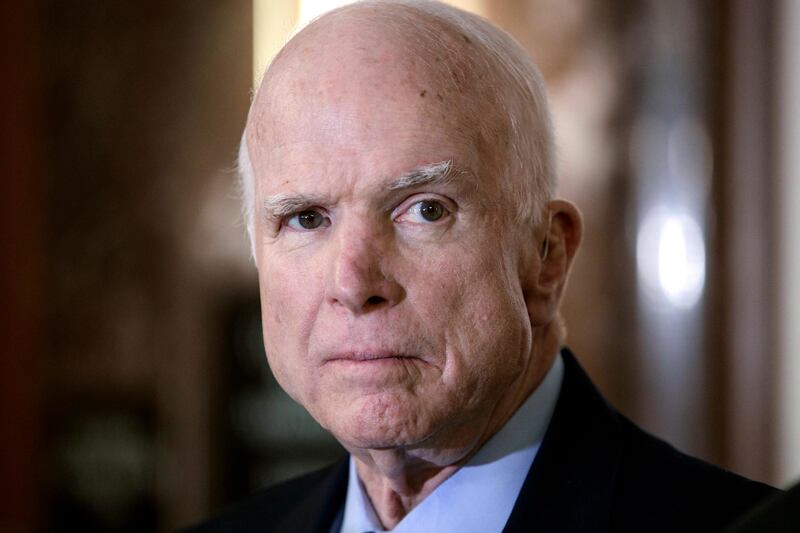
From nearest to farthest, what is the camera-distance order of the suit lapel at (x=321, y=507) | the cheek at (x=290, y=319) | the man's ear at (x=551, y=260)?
the cheek at (x=290, y=319)
the man's ear at (x=551, y=260)
the suit lapel at (x=321, y=507)

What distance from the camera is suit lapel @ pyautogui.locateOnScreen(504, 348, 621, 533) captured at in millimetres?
1745

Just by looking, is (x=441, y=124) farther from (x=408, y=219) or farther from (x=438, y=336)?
(x=438, y=336)

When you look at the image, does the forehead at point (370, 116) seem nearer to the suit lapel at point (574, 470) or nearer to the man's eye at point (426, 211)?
the man's eye at point (426, 211)

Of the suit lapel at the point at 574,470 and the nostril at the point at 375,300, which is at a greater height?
the nostril at the point at 375,300

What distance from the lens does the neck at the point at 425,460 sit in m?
1.83

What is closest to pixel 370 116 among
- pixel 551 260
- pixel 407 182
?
pixel 407 182

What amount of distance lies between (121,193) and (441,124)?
3434 millimetres

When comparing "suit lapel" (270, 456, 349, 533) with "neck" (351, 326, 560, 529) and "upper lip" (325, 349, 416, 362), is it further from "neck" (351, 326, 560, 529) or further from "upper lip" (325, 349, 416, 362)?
"upper lip" (325, 349, 416, 362)

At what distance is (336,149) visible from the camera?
5.59 feet

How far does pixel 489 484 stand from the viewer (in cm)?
185

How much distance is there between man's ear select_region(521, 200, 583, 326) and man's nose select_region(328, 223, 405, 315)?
306 mm

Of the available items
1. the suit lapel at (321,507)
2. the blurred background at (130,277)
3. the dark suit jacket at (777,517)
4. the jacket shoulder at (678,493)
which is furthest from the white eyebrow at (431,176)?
the blurred background at (130,277)

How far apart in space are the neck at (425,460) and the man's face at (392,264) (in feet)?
0.21

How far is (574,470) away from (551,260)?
1.30ft
